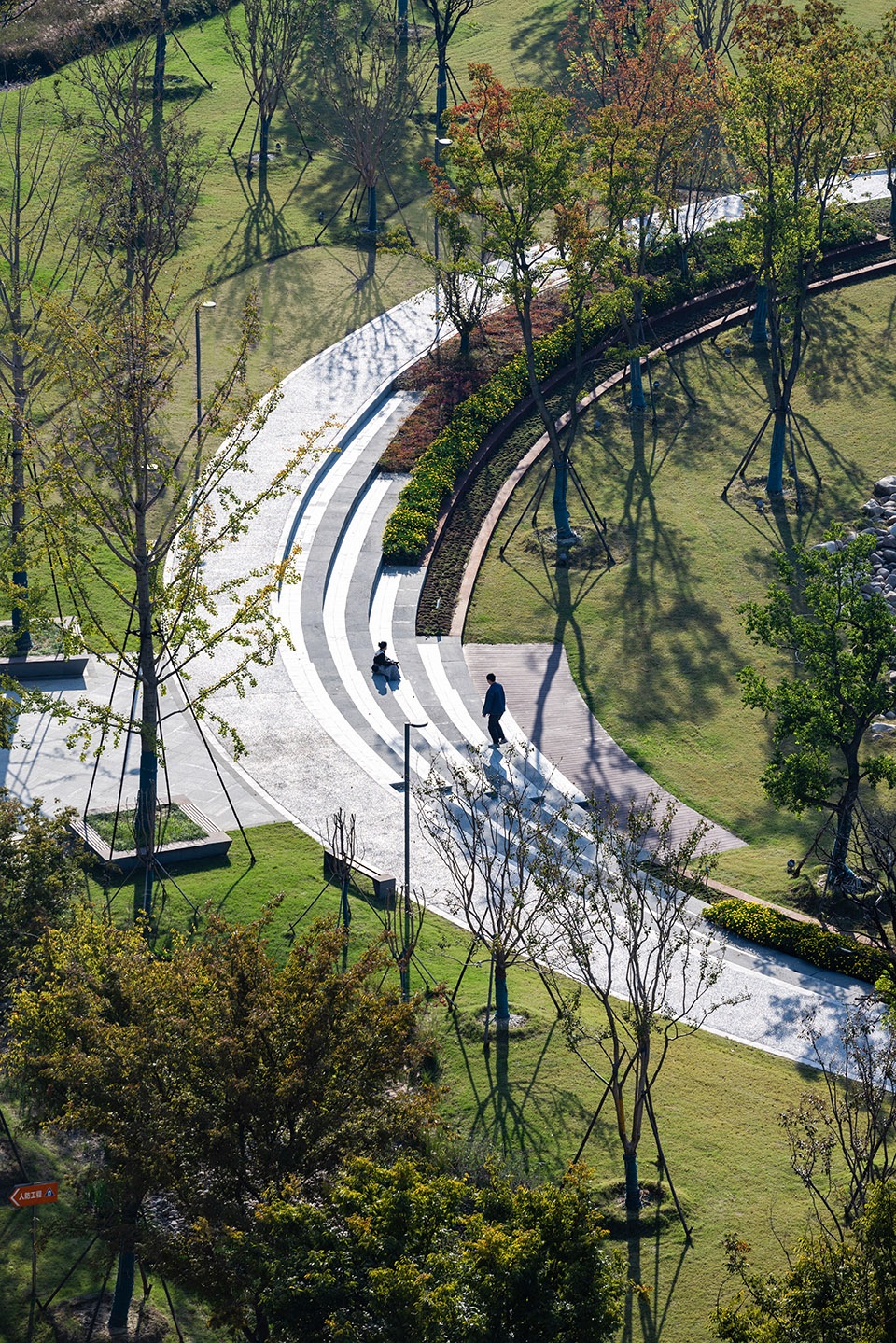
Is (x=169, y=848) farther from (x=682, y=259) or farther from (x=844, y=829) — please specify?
(x=682, y=259)

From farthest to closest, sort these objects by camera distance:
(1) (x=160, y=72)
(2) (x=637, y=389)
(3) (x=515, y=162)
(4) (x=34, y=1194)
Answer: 1. (1) (x=160, y=72)
2. (2) (x=637, y=389)
3. (3) (x=515, y=162)
4. (4) (x=34, y=1194)

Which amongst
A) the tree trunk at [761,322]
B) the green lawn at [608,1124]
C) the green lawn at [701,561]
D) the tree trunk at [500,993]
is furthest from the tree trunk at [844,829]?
the tree trunk at [761,322]

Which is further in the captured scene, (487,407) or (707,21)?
(707,21)

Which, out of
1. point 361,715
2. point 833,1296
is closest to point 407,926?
point 361,715

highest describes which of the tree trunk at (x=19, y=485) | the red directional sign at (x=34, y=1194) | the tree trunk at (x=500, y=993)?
the tree trunk at (x=19, y=485)

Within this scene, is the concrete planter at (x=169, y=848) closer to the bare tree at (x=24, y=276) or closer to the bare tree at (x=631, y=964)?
the bare tree at (x=24, y=276)

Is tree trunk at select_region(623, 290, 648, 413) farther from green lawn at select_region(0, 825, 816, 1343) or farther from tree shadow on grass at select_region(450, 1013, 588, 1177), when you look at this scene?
tree shadow on grass at select_region(450, 1013, 588, 1177)

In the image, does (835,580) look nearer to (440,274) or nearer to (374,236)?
(440,274)
